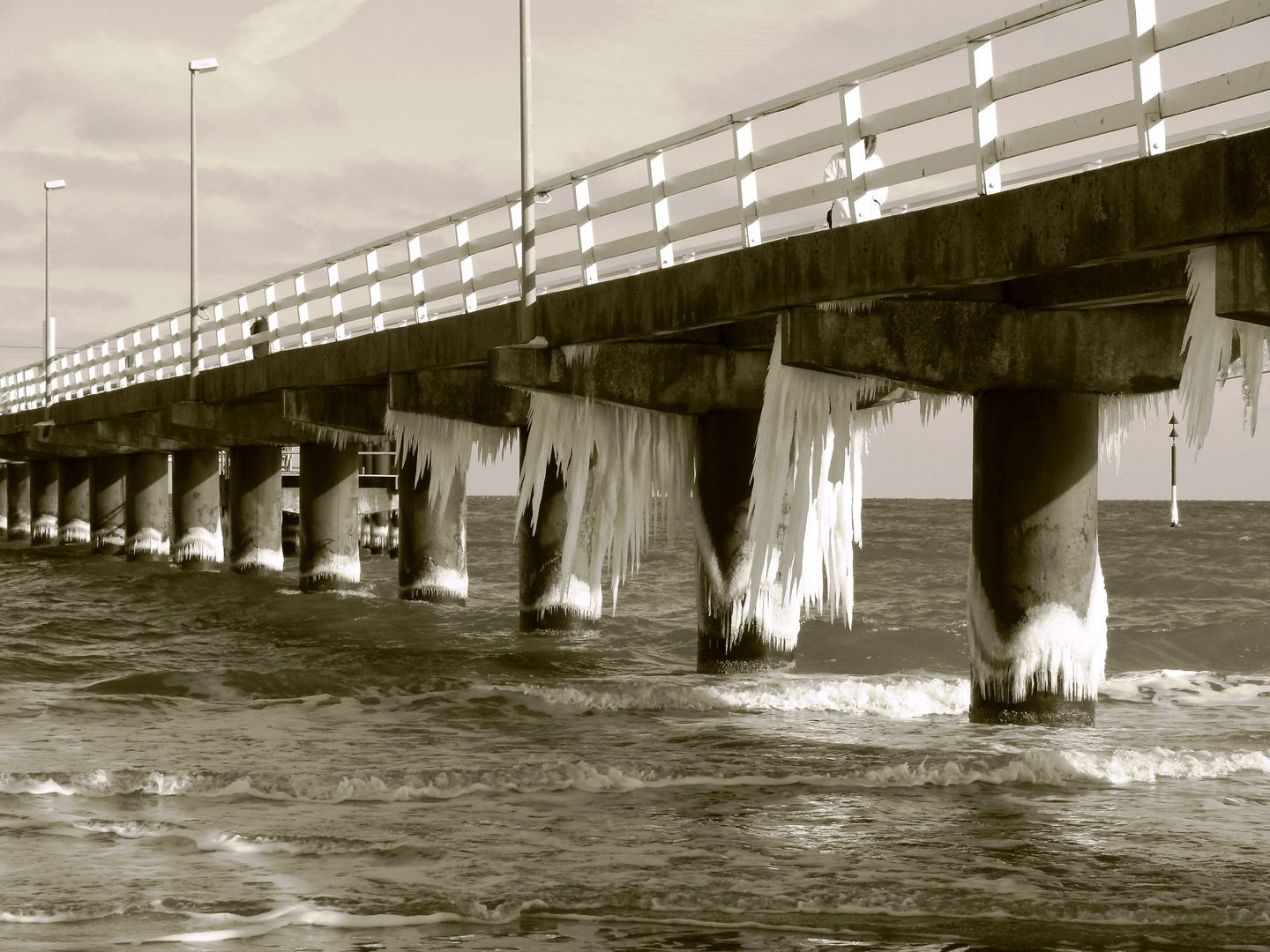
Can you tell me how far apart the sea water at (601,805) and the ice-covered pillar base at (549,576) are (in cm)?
70

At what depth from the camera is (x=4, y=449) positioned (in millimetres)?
50469

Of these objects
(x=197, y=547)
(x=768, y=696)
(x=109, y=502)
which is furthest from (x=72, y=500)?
(x=768, y=696)

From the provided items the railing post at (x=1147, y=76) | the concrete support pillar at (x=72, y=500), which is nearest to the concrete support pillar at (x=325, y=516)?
the railing post at (x=1147, y=76)

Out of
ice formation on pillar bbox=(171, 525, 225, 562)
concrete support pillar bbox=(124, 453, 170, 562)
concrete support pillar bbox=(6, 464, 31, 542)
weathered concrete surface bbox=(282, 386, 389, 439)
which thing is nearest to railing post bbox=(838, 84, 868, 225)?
weathered concrete surface bbox=(282, 386, 389, 439)

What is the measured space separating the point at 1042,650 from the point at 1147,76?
4.73 m

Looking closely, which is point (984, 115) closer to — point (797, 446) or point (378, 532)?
point (797, 446)

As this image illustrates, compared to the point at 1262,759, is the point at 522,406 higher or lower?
higher

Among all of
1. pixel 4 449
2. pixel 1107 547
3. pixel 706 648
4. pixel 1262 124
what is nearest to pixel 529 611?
pixel 706 648

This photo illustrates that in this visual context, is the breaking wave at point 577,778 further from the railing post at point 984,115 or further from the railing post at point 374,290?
the railing post at point 374,290

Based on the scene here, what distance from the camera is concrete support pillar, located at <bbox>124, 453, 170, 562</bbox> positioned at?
40250 millimetres

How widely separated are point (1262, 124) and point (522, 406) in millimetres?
11914

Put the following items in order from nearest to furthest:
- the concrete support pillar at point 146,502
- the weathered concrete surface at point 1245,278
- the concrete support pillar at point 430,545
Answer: the weathered concrete surface at point 1245,278 < the concrete support pillar at point 430,545 < the concrete support pillar at point 146,502

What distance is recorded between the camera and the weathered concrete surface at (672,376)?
16.0m

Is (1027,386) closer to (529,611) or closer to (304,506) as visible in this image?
(529,611)
